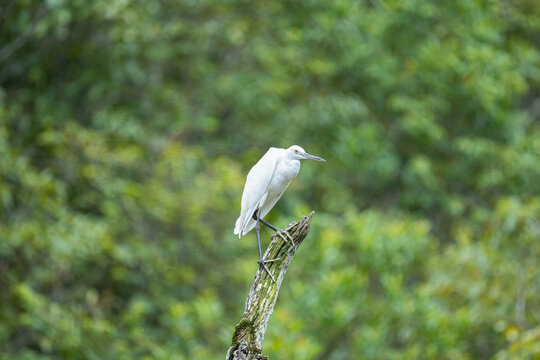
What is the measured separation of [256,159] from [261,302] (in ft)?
21.3

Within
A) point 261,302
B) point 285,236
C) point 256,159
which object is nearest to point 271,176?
point 285,236

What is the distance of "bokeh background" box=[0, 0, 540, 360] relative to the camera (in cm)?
723

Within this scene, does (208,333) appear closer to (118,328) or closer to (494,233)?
(118,328)

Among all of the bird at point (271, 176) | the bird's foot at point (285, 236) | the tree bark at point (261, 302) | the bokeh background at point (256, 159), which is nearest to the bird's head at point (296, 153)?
the bird at point (271, 176)

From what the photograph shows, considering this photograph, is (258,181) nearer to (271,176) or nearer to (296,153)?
(271,176)

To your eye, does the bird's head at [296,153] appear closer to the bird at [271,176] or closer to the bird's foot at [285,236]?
the bird at [271,176]

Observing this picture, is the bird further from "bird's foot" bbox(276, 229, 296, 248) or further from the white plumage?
"bird's foot" bbox(276, 229, 296, 248)

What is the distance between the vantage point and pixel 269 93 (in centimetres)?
1062

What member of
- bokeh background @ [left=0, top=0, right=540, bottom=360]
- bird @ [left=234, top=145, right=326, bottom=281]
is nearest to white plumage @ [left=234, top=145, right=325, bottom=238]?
bird @ [left=234, top=145, right=326, bottom=281]

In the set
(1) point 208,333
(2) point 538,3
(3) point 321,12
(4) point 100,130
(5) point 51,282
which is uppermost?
(2) point 538,3

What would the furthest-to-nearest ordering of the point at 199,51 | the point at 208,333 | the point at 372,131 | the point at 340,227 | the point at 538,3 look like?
1. the point at 538,3
2. the point at 372,131
3. the point at 199,51
4. the point at 340,227
5. the point at 208,333

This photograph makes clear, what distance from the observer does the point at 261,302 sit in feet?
11.6

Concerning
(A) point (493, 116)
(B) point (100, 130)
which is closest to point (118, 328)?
(B) point (100, 130)

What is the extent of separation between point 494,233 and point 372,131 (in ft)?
11.8
